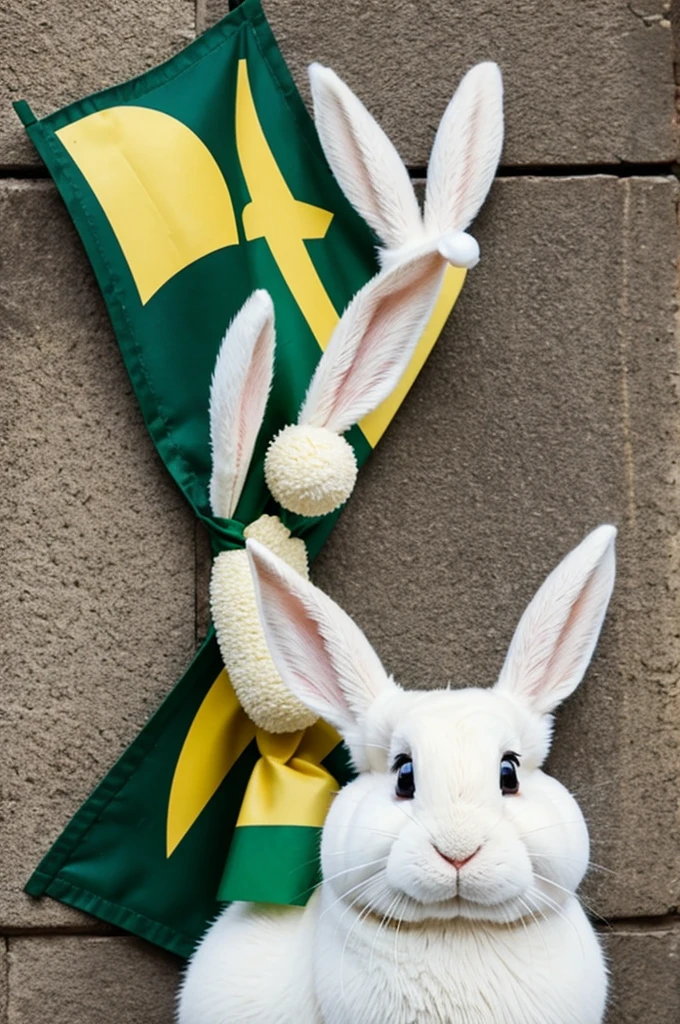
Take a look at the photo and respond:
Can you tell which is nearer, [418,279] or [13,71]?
[418,279]

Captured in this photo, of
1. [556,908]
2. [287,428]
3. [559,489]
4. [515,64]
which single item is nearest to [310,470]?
[287,428]

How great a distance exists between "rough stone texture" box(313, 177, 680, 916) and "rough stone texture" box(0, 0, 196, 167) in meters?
0.72

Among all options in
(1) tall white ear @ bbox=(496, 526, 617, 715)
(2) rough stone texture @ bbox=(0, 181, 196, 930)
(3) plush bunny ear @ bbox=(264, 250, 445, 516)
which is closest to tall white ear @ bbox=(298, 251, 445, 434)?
A: (3) plush bunny ear @ bbox=(264, 250, 445, 516)

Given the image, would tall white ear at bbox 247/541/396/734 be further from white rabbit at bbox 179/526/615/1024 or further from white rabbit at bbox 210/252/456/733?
white rabbit at bbox 210/252/456/733

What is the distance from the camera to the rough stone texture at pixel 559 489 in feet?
7.10

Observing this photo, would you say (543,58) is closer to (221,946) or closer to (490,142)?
(490,142)

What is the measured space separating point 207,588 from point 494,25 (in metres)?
1.23

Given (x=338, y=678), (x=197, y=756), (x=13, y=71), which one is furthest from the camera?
(x=13, y=71)

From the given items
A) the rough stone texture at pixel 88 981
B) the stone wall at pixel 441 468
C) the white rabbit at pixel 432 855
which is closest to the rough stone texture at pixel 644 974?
the stone wall at pixel 441 468

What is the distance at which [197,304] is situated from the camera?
2148mm

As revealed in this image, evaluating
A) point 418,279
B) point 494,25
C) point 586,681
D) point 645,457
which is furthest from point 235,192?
point 586,681

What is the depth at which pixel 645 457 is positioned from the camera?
2.22 m

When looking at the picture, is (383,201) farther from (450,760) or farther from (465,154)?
(450,760)

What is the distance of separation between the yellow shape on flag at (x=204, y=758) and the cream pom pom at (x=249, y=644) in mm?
69
